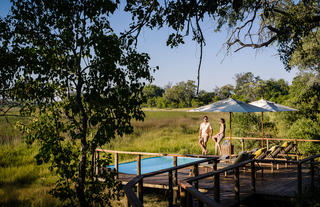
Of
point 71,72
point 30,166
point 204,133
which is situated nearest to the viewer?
point 71,72

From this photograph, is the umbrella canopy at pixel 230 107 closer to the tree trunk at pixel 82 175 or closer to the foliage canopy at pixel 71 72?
the foliage canopy at pixel 71 72

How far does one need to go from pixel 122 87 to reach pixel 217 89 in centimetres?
11205

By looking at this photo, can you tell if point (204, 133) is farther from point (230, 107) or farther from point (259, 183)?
point (259, 183)

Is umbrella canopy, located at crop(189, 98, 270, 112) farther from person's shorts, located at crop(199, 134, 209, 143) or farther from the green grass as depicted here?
the green grass

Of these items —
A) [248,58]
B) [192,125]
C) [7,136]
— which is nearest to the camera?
[248,58]

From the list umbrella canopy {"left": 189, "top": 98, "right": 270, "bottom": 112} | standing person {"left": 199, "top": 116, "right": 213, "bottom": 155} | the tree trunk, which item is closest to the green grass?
the tree trunk

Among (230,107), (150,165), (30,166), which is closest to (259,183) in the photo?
(230,107)

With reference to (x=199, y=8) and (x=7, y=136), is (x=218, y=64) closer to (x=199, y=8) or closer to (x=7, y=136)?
(x=199, y=8)

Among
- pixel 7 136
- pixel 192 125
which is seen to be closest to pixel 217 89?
pixel 192 125

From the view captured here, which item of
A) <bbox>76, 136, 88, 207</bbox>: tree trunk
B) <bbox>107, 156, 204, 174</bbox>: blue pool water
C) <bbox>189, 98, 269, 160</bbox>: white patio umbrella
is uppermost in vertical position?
<bbox>189, 98, 269, 160</bbox>: white patio umbrella

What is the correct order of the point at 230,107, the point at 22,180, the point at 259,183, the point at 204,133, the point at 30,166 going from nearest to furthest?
the point at 259,183 → the point at 230,107 → the point at 204,133 → the point at 22,180 → the point at 30,166

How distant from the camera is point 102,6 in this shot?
13.3 ft

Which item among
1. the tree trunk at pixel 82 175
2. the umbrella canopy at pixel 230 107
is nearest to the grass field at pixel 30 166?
the tree trunk at pixel 82 175

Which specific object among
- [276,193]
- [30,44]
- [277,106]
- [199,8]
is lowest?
[276,193]
